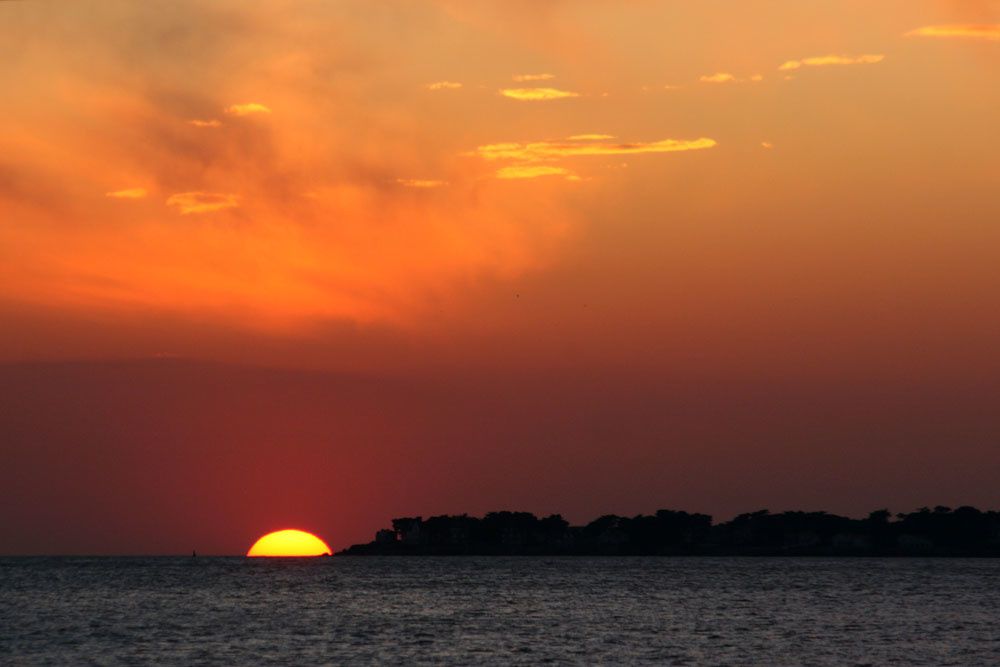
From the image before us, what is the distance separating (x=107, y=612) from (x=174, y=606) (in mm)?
11407

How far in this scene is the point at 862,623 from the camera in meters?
123

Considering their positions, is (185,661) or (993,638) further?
(993,638)

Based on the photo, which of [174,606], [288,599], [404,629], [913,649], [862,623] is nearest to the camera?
[913,649]

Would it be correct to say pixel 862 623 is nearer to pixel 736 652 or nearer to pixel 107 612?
pixel 736 652

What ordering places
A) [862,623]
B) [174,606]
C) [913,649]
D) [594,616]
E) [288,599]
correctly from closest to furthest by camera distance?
[913,649] → [862,623] → [594,616] → [174,606] → [288,599]

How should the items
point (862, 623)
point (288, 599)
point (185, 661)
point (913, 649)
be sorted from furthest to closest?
point (288, 599), point (862, 623), point (913, 649), point (185, 661)

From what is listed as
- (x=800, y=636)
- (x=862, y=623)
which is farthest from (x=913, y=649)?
(x=862, y=623)

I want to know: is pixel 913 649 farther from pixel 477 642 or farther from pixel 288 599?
pixel 288 599

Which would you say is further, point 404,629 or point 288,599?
point 288,599

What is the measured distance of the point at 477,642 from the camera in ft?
330

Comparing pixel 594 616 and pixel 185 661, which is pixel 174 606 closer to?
pixel 594 616

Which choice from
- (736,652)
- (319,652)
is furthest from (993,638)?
(319,652)

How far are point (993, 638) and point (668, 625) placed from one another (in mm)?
26309

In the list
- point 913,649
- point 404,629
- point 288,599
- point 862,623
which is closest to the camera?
point 913,649
